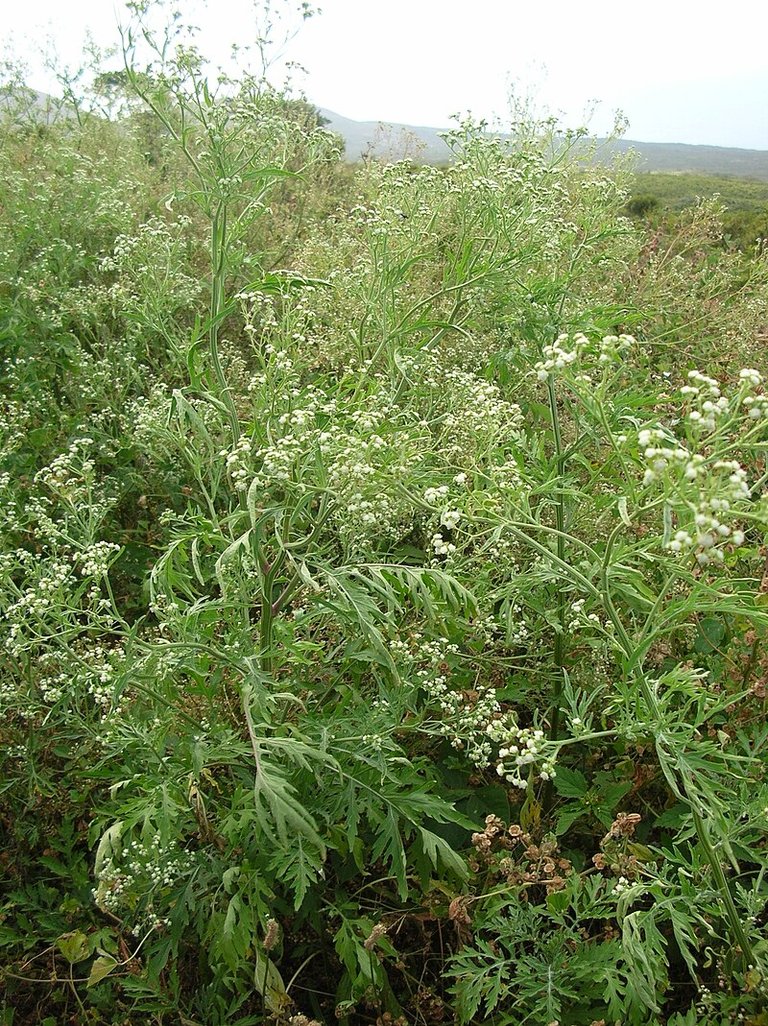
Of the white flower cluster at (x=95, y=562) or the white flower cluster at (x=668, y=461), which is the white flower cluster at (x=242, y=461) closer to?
the white flower cluster at (x=95, y=562)

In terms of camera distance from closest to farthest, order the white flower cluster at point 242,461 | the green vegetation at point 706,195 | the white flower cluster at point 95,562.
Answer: the white flower cluster at point 242,461 < the white flower cluster at point 95,562 < the green vegetation at point 706,195

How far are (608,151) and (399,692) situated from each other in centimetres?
687

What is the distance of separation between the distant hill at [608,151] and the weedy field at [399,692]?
136 centimetres

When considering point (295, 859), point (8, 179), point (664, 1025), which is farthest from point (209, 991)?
point (8, 179)

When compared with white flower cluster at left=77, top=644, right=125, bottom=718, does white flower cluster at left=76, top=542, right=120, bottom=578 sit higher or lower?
higher

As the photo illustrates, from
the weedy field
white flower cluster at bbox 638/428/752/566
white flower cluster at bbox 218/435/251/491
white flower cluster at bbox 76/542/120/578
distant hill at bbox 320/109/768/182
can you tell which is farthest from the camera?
distant hill at bbox 320/109/768/182

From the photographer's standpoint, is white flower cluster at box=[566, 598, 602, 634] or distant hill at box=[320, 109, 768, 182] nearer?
white flower cluster at box=[566, 598, 602, 634]

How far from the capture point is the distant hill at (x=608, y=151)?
9641mm

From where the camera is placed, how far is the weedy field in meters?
2.36

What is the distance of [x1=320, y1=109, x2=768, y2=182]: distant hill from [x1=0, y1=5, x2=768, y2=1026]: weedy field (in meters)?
1.36

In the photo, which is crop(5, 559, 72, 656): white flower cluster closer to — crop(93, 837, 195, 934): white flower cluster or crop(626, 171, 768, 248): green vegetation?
crop(93, 837, 195, 934): white flower cluster

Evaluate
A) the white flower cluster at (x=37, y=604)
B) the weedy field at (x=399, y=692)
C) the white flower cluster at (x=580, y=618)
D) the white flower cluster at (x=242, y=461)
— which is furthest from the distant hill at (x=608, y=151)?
the white flower cluster at (x=37, y=604)

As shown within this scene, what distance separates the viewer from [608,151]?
24.8ft

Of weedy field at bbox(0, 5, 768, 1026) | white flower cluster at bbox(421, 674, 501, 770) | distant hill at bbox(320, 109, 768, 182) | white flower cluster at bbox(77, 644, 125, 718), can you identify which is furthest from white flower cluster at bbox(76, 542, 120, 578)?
distant hill at bbox(320, 109, 768, 182)
